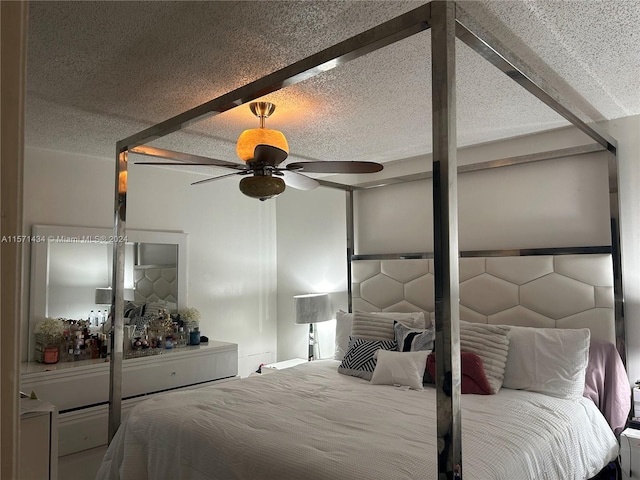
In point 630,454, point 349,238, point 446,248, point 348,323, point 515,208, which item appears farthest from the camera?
point 349,238

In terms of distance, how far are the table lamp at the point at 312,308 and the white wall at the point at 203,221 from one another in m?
0.84

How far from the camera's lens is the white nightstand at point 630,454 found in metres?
2.58

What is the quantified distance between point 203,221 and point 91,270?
46.6 inches

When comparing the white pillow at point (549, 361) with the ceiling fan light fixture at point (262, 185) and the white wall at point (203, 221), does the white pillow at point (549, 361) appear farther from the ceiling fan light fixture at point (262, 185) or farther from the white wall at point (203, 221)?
the white wall at point (203, 221)

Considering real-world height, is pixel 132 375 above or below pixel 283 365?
above

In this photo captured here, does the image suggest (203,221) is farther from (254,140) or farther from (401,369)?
(401,369)

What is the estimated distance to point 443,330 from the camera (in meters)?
1.30

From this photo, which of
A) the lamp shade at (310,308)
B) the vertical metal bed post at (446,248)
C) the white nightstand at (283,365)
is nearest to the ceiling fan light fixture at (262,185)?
the vertical metal bed post at (446,248)

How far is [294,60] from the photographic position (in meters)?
2.18

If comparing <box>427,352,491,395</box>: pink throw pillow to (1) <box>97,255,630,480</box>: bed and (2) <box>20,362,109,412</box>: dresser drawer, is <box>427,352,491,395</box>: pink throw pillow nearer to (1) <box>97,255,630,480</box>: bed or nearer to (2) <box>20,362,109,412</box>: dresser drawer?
(1) <box>97,255,630,480</box>: bed

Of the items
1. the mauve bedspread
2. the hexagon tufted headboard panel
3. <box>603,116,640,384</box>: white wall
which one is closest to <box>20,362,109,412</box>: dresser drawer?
the hexagon tufted headboard panel

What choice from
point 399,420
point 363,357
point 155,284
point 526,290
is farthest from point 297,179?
point 155,284

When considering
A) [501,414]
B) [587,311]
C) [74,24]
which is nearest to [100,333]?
[74,24]

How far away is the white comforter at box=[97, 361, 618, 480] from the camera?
1881mm
